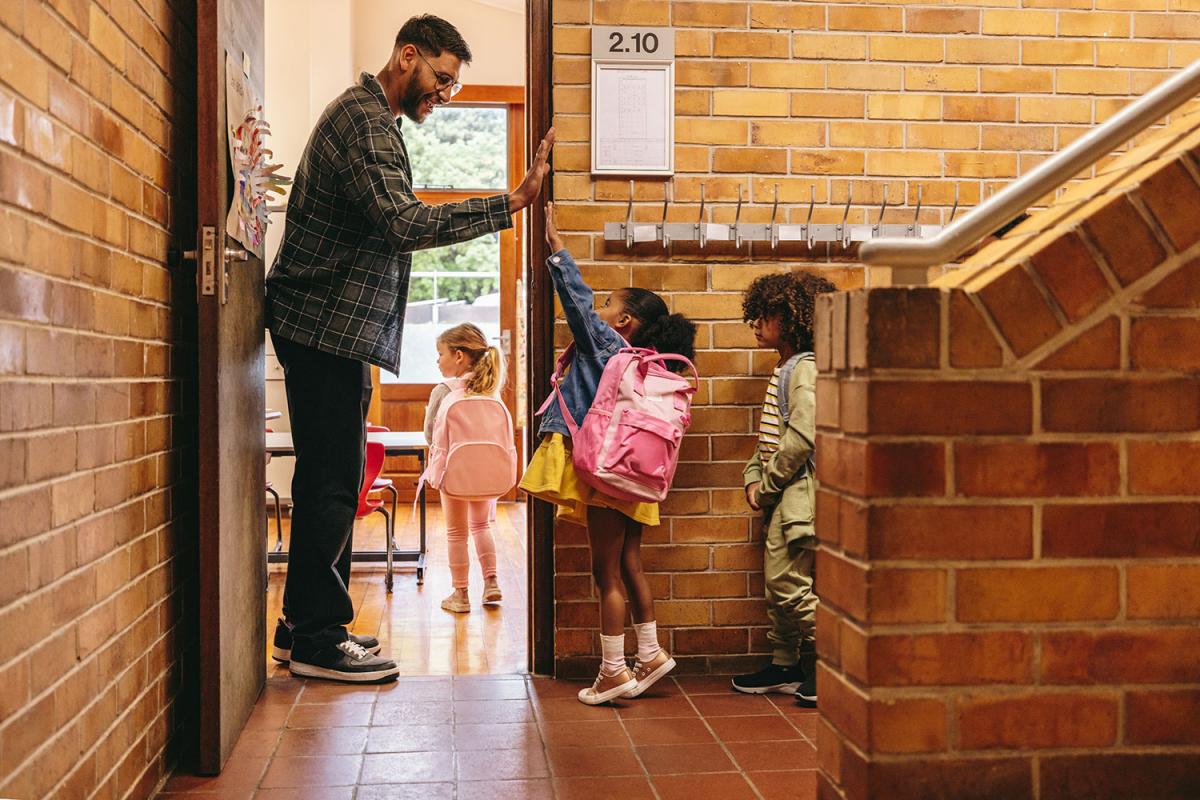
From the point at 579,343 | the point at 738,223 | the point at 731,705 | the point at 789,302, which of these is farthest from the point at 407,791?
the point at 738,223

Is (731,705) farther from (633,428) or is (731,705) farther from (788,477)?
(633,428)

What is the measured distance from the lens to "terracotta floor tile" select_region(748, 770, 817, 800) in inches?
93.5

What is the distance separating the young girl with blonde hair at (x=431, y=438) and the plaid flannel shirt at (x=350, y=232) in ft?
5.02

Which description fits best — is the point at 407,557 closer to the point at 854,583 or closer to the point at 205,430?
the point at 205,430

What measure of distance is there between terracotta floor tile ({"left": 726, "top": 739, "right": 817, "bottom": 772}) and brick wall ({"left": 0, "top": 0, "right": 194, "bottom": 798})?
4.24 ft

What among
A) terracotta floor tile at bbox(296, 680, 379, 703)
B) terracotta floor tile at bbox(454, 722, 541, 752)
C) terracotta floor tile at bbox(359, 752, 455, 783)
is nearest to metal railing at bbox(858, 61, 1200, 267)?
terracotta floor tile at bbox(359, 752, 455, 783)

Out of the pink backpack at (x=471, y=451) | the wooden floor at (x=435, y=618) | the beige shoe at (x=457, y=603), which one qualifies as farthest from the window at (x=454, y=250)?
the beige shoe at (x=457, y=603)

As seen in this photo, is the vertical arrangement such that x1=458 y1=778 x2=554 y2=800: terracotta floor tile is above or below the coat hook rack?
below

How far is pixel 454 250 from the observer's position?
8648mm

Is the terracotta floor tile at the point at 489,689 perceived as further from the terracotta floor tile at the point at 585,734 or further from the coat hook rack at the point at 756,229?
the coat hook rack at the point at 756,229

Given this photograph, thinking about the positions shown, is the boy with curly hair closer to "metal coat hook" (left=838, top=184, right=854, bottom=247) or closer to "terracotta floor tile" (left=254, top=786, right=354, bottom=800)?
"metal coat hook" (left=838, top=184, right=854, bottom=247)

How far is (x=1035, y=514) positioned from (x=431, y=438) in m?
3.74

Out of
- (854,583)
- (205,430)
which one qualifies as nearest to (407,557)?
(205,430)

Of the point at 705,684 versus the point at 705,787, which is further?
the point at 705,684
